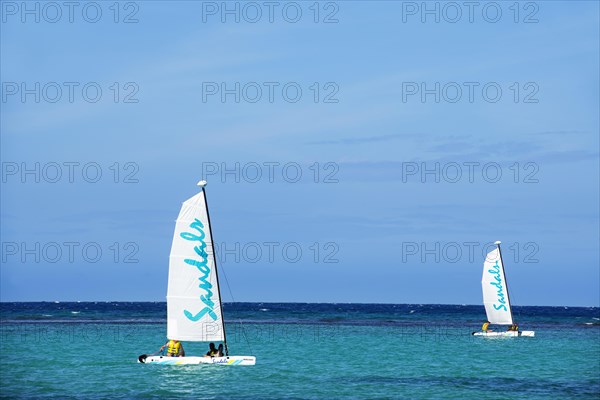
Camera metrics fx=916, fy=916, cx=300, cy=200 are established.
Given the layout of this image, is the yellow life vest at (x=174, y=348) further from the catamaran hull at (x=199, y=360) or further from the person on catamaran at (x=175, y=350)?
the catamaran hull at (x=199, y=360)

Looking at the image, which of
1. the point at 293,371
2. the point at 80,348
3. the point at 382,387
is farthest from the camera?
the point at 80,348

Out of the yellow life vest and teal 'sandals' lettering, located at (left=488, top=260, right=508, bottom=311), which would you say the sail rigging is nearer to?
the yellow life vest

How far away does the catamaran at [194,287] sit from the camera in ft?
159

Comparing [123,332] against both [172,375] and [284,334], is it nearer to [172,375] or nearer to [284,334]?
[284,334]

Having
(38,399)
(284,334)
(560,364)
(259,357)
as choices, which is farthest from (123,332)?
(38,399)

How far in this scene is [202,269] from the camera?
49281mm

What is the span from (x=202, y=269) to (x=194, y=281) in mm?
773

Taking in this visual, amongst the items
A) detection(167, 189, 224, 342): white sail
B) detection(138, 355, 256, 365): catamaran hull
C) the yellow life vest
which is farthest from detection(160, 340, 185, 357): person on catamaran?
detection(167, 189, 224, 342): white sail

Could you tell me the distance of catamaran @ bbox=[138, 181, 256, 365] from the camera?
48.5 meters

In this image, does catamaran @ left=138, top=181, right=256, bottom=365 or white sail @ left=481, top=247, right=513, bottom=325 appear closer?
catamaran @ left=138, top=181, right=256, bottom=365

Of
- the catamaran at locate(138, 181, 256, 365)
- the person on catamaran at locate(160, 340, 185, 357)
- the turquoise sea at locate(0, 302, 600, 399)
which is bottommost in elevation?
the turquoise sea at locate(0, 302, 600, 399)

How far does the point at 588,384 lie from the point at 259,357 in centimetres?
2279

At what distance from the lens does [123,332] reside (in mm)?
92312

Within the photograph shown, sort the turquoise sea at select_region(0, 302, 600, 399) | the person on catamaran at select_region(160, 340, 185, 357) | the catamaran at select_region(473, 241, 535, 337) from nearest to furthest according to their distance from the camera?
1. the turquoise sea at select_region(0, 302, 600, 399)
2. the person on catamaran at select_region(160, 340, 185, 357)
3. the catamaran at select_region(473, 241, 535, 337)
